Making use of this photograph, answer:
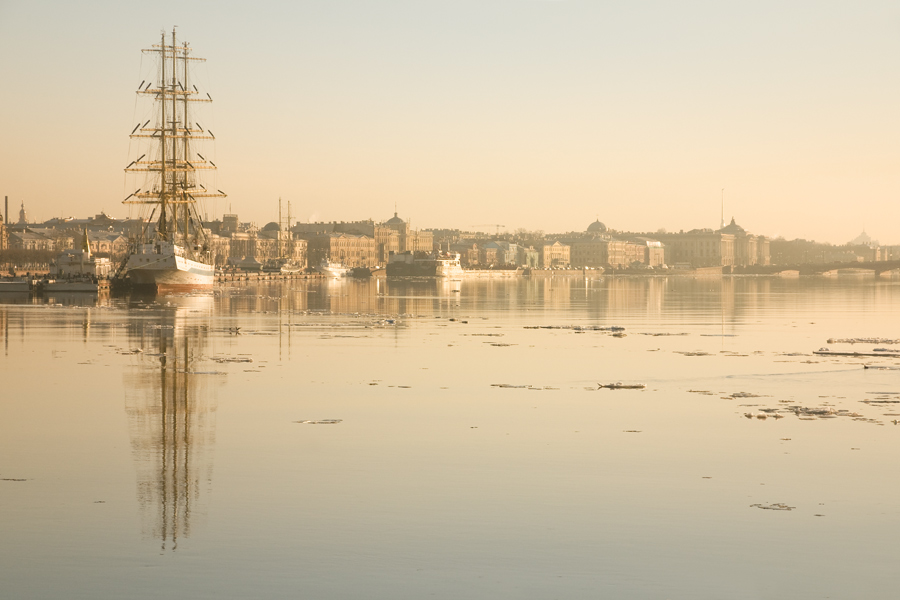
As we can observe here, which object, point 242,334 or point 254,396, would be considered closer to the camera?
point 254,396

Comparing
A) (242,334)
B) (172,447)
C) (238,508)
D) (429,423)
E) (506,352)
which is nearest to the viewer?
(238,508)

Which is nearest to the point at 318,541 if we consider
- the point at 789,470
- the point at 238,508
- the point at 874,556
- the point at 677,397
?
the point at 238,508

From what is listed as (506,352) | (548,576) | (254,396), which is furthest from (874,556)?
(506,352)

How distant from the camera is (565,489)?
39.5ft

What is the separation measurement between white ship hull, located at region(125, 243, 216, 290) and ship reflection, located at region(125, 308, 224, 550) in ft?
177

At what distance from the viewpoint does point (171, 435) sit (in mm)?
14984

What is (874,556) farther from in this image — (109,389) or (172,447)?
(109,389)

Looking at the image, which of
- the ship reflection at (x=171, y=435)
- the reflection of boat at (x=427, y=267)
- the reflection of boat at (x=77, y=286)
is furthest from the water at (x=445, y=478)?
the reflection of boat at (x=427, y=267)

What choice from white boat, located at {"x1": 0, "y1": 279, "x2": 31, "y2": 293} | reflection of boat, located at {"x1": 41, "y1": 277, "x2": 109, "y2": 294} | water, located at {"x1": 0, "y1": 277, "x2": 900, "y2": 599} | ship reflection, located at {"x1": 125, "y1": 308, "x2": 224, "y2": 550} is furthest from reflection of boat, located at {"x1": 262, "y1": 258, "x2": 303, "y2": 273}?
water, located at {"x1": 0, "y1": 277, "x2": 900, "y2": 599}

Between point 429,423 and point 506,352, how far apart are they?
1263cm

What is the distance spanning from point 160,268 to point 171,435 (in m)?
68.1

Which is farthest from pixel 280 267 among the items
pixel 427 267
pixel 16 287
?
pixel 16 287

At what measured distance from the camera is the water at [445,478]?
9117 millimetres

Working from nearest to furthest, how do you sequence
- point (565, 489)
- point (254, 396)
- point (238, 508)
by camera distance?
point (238, 508) < point (565, 489) < point (254, 396)
